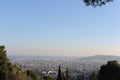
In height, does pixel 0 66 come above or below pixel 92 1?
below

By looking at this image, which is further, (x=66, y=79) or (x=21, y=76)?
(x=66, y=79)

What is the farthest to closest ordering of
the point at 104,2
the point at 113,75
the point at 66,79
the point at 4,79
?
the point at 66,79 < the point at 113,75 < the point at 4,79 < the point at 104,2

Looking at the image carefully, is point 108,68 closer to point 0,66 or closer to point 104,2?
point 0,66

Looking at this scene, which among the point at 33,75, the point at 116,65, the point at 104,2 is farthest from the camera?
the point at 33,75

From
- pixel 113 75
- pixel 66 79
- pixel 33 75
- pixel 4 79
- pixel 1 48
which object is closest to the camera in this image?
pixel 4 79

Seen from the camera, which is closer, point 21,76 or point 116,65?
point 21,76

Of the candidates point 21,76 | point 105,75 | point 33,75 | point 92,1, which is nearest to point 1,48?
point 21,76

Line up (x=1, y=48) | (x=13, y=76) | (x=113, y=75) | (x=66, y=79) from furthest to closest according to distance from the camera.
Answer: (x=66, y=79), (x=1, y=48), (x=113, y=75), (x=13, y=76)

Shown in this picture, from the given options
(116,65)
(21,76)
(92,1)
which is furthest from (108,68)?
(92,1)

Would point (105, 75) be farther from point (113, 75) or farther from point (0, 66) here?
point (0, 66)
